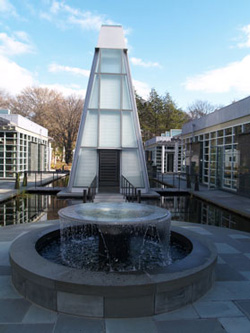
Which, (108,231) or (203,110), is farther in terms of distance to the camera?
(203,110)

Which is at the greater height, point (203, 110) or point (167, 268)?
point (203, 110)

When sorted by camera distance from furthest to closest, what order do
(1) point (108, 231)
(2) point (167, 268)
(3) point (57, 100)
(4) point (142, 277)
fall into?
(3) point (57, 100) < (1) point (108, 231) < (2) point (167, 268) < (4) point (142, 277)

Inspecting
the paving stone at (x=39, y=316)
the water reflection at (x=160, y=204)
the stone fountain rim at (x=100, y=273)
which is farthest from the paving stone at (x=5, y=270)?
the water reflection at (x=160, y=204)

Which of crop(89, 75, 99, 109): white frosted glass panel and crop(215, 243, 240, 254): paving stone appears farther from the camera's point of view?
crop(89, 75, 99, 109): white frosted glass panel

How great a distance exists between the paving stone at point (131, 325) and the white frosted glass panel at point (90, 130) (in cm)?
1224

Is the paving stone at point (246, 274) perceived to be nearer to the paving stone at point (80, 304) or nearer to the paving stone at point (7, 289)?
the paving stone at point (80, 304)

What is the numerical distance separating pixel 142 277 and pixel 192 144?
70.9 feet

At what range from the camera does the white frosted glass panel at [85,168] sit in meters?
15.0

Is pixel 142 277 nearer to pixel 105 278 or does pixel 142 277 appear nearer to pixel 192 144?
pixel 105 278

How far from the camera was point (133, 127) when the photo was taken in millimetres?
15359

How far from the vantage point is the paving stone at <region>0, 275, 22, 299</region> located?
4.00 m

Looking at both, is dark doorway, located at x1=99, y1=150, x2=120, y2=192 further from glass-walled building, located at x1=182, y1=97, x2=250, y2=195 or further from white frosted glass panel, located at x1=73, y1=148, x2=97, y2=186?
glass-walled building, located at x1=182, y1=97, x2=250, y2=195

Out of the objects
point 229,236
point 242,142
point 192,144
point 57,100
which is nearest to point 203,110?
point 57,100

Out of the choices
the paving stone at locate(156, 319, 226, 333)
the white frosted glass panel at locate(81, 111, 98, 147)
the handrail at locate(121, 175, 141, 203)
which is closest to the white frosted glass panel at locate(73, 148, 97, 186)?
the white frosted glass panel at locate(81, 111, 98, 147)
